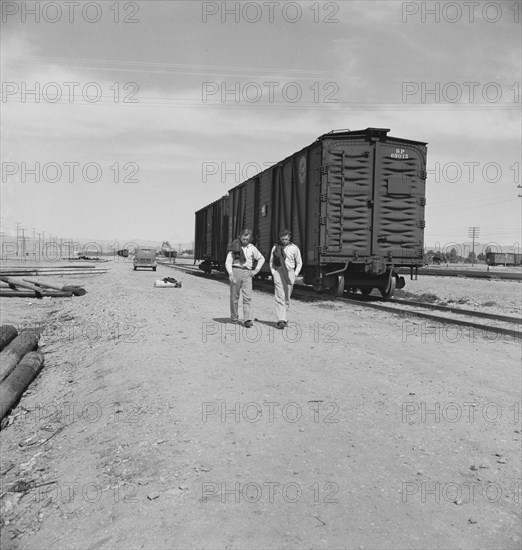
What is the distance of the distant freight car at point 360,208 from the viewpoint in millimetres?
13844

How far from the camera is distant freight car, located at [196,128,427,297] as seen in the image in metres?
13.8

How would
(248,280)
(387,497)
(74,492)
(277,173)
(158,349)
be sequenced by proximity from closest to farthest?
(387,497)
(74,492)
(158,349)
(248,280)
(277,173)

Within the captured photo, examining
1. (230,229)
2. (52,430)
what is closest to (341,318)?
(52,430)

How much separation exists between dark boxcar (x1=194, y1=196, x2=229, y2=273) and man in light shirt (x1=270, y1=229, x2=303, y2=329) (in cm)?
1488

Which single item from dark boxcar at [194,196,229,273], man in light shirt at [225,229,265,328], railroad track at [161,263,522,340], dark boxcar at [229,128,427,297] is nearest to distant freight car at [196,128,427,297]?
dark boxcar at [229,128,427,297]

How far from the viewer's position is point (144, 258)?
124 ft

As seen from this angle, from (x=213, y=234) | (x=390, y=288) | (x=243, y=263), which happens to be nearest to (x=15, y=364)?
(x=243, y=263)

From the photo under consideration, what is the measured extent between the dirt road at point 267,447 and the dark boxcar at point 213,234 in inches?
688

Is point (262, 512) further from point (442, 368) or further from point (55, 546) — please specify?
point (442, 368)

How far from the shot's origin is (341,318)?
11.1 m

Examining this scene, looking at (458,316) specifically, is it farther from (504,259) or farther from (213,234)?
(504,259)

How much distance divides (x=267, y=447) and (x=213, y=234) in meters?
24.4

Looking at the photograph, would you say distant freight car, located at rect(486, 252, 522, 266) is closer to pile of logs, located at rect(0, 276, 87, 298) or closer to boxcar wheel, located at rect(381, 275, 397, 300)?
boxcar wheel, located at rect(381, 275, 397, 300)

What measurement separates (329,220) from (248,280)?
5295mm
